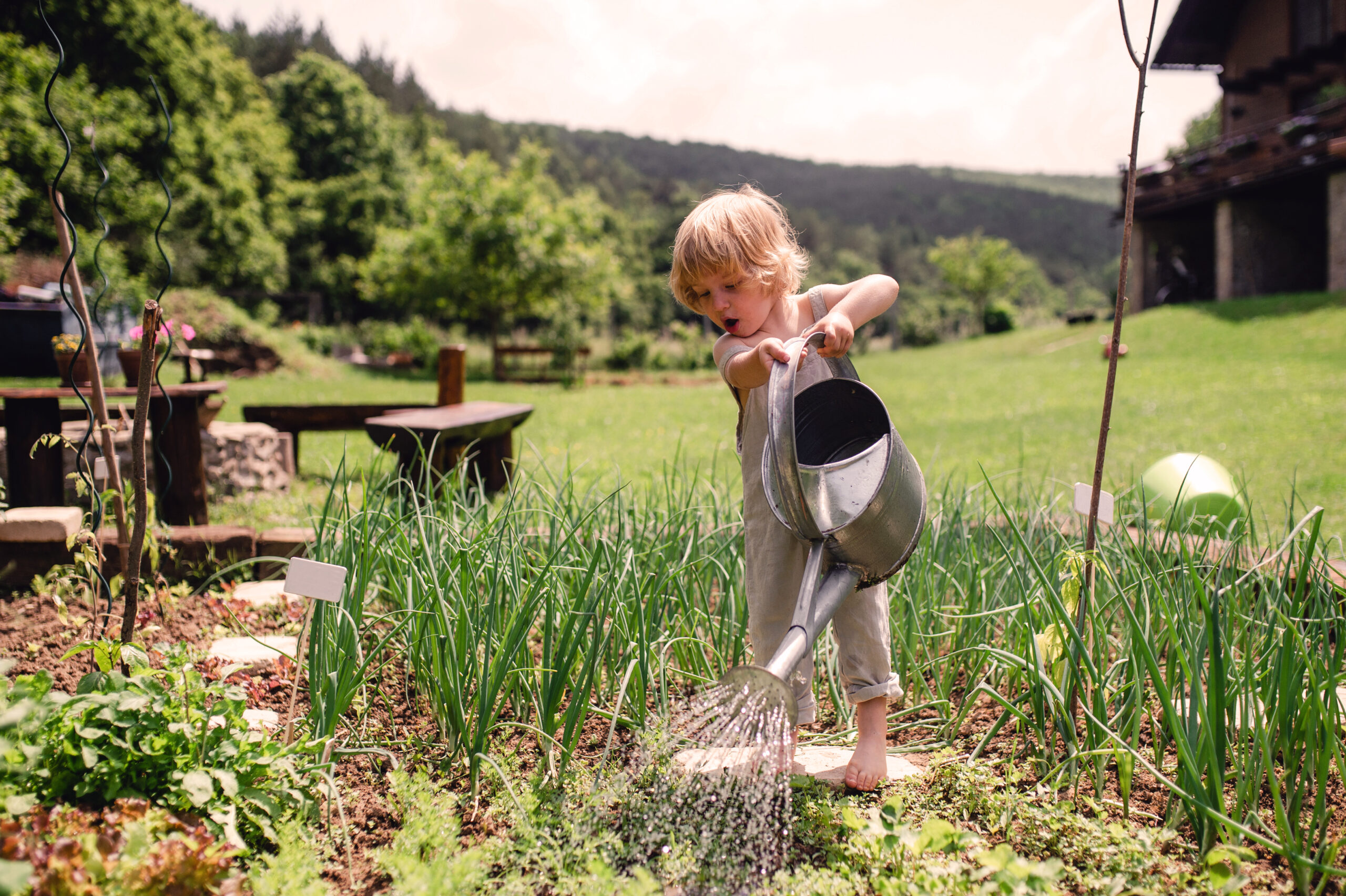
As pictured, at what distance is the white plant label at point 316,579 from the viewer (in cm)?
132

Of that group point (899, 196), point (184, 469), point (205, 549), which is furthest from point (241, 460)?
point (899, 196)

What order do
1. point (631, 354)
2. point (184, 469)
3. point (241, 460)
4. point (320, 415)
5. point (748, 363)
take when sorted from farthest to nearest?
point (631, 354), point (241, 460), point (320, 415), point (184, 469), point (748, 363)

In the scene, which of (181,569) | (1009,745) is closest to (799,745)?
(1009,745)

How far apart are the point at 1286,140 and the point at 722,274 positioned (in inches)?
672

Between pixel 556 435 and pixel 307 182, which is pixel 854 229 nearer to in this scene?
pixel 307 182

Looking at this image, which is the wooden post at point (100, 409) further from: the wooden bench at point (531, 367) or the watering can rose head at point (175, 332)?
the wooden bench at point (531, 367)

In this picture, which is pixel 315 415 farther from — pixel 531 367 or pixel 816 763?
pixel 531 367

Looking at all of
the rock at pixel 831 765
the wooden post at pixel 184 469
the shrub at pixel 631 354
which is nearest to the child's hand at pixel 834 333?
the rock at pixel 831 765

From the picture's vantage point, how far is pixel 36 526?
2.36m

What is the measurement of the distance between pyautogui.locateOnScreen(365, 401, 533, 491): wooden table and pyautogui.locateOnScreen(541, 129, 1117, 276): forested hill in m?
59.3

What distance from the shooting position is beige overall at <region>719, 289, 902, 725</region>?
1561 millimetres

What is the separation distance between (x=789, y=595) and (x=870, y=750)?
34 cm

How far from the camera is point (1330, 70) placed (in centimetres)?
1548

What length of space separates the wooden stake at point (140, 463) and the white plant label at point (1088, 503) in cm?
176
